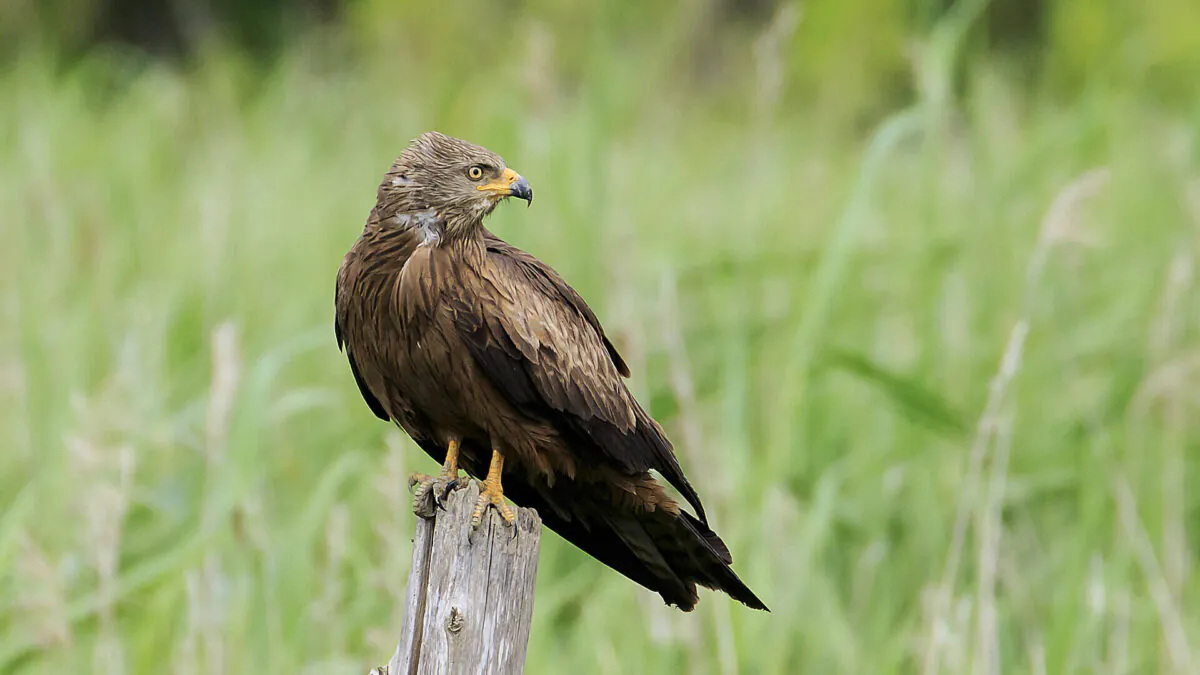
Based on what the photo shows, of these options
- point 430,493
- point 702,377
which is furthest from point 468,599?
point 702,377

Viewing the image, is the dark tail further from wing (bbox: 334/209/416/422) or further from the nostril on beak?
the nostril on beak

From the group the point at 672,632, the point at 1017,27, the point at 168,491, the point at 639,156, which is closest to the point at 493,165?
the point at 672,632

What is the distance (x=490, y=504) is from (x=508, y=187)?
65 centimetres

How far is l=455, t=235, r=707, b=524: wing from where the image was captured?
2449mm

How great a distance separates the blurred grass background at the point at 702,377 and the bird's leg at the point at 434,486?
431mm

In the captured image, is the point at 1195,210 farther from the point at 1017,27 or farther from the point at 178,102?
the point at 1017,27

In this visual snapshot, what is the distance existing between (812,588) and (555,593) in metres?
0.81

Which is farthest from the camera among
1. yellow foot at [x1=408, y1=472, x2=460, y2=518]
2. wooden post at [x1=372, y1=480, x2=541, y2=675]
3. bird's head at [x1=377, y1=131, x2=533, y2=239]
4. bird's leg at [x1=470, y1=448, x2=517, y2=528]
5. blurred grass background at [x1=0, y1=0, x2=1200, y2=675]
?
blurred grass background at [x1=0, y1=0, x2=1200, y2=675]

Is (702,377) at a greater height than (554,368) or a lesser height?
greater

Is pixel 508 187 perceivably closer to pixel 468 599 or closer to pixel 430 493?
pixel 430 493

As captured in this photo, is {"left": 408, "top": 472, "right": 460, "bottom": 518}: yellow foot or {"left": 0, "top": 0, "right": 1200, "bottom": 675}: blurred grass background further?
{"left": 0, "top": 0, "right": 1200, "bottom": 675}: blurred grass background

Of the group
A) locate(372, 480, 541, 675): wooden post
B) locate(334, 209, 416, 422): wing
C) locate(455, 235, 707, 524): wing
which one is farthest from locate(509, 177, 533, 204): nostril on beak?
locate(372, 480, 541, 675): wooden post

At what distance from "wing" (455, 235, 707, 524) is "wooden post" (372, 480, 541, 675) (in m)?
0.30

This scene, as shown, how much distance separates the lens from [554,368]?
2496 mm
